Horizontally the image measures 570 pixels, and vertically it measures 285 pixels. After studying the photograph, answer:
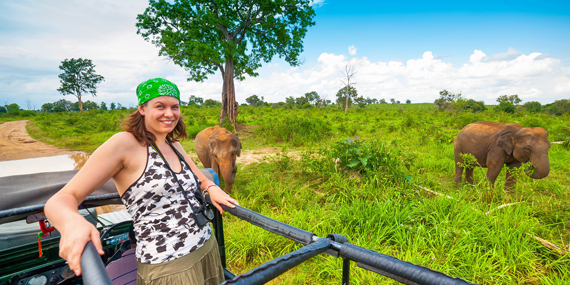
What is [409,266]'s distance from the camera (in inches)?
31.7

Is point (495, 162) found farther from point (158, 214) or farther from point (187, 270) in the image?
point (158, 214)

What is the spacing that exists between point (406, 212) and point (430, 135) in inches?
335

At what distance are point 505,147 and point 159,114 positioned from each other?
21.9 feet

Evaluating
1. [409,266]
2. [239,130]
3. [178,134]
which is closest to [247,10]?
[239,130]

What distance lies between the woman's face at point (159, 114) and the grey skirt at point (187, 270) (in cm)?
72

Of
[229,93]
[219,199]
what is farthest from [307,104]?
[219,199]

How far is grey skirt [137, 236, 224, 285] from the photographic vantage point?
4.32 ft

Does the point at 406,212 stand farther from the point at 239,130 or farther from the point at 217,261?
the point at 239,130

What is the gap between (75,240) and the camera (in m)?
0.83

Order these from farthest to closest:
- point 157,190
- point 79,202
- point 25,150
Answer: point 25,150 → point 157,190 → point 79,202

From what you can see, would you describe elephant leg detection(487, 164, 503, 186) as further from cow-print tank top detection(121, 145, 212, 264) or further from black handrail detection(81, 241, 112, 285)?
black handrail detection(81, 241, 112, 285)

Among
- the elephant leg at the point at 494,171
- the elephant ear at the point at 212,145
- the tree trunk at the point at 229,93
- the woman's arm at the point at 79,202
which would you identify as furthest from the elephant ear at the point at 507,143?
the tree trunk at the point at 229,93

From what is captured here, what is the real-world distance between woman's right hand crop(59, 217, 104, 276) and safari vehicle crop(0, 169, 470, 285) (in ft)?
0.09

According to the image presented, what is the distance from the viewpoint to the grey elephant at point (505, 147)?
15.9 ft
